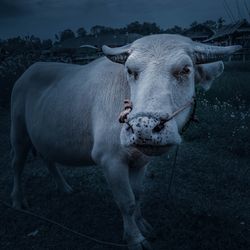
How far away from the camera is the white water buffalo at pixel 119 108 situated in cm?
221

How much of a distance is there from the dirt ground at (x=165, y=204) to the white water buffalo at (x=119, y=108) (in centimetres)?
30

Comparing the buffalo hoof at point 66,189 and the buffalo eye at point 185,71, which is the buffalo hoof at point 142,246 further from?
the buffalo hoof at point 66,189

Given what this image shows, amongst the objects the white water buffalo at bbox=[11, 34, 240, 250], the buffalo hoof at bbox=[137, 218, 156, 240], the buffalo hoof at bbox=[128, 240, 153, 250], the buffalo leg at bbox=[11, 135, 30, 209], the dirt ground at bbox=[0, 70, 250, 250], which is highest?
the white water buffalo at bbox=[11, 34, 240, 250]

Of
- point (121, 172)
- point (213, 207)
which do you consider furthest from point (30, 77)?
point (213, 207)

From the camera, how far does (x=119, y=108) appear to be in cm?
295

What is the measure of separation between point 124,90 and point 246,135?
3956 millimetres

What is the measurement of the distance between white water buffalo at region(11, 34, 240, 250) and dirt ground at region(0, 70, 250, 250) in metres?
0.30

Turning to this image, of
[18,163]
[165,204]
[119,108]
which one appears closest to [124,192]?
[119,108]

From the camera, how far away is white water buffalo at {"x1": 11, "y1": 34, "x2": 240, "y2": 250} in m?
2.21

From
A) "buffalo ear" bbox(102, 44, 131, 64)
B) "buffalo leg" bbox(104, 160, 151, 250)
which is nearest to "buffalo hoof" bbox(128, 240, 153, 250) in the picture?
"buffalo leg" bbox(104, 160, 151, 250)

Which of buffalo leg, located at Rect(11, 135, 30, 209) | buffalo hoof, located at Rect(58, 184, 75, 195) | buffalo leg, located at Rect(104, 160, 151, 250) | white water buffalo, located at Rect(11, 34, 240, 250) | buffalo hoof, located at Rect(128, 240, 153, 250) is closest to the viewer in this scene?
white water buffalo, located at Rect(11, 34, 240, 250)

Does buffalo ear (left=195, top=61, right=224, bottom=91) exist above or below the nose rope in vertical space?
above

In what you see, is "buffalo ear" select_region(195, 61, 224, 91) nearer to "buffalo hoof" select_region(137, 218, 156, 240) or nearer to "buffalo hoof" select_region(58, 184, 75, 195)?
"buffalo hoof" select_region(137, 218, 156, 240)

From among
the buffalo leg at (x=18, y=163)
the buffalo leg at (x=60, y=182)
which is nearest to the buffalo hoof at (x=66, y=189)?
the buffalo leg at (x=60, y=182)
